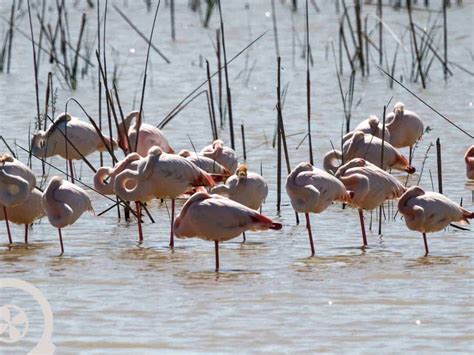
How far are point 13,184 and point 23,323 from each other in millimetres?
1897

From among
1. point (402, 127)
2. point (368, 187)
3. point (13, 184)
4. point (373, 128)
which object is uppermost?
point (13, 184)

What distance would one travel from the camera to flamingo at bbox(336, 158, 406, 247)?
806 centimetres

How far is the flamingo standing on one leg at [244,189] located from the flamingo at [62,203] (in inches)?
36.1

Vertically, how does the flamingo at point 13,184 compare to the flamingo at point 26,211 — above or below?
above

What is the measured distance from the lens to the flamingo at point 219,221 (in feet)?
23.8

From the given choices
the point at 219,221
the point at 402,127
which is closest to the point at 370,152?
the point at 402,127

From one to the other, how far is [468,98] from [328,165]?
4944 millimetres

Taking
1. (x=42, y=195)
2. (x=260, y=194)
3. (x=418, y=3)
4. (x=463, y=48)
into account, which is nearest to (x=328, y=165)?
(x=260, y=194)

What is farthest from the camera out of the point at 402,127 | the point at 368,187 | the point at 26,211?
the point at 402,127

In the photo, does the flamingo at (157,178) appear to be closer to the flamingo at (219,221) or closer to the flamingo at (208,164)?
the flamingo at (208,164)

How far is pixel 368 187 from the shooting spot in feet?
26.5

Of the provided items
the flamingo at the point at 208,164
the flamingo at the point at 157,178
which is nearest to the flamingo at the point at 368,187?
the flamingo at the point at 157,178

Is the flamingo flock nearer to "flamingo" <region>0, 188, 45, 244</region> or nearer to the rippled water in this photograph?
"flamingo" <region>0, 188, 45, 244</region>

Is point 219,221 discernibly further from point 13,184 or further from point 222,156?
point 222,156
